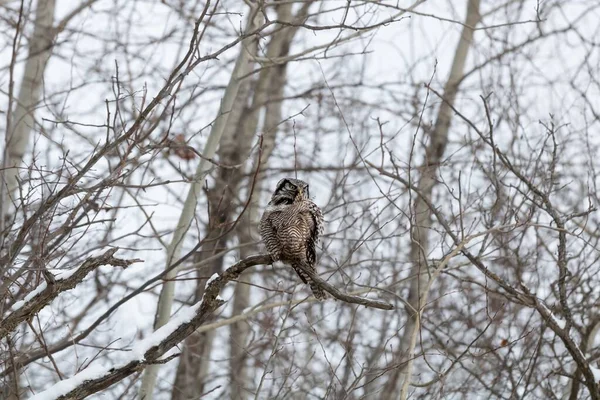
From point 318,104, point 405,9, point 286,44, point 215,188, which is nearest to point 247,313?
point 405,9

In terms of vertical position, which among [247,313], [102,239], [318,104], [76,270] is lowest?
[76,270]

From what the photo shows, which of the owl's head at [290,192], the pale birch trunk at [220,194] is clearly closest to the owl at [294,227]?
the owl's head at [290,192]

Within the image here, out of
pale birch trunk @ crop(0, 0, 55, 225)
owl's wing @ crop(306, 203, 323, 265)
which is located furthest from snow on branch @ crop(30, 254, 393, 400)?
pale birch trunk @ crop(0, 0, 55, 225)

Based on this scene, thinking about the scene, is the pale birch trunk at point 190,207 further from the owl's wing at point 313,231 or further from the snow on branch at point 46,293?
the snow on branch at point 46,293

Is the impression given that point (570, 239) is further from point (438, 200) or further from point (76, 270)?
point (76, 270)

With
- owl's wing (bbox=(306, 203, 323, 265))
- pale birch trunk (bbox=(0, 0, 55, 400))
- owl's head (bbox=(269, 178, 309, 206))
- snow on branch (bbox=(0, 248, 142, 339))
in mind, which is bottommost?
snow on branch (bbox=(0, 248, 142, 339))

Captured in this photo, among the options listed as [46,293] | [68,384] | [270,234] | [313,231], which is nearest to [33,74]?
[270,234]

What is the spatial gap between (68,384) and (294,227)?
6.34 feet

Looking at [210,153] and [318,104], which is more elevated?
[318,104]

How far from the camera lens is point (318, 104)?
476 inches

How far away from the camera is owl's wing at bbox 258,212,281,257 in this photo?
Result: 586 cm

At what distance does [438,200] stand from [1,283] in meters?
5.94

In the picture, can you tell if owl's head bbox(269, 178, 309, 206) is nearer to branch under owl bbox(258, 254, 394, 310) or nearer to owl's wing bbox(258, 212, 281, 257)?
owl's wing bbox(258, 212, 281, 257)

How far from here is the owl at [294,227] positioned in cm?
580
